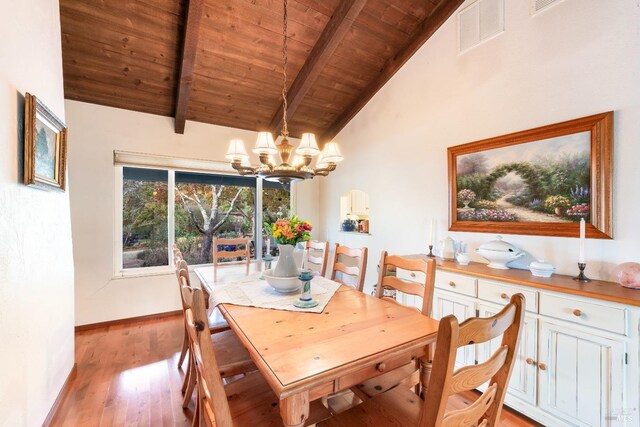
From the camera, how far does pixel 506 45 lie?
234 centimetres

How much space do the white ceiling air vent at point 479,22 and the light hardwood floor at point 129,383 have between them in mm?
2906

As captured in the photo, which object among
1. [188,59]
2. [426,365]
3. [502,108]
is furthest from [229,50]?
[426,365]

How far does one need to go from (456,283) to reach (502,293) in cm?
33

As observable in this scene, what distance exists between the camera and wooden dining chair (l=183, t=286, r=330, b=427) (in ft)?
2.91

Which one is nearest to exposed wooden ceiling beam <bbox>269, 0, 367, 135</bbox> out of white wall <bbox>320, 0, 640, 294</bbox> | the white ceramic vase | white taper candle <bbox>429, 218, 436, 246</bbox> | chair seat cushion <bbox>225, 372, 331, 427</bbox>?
white wall <bbox>320, 0, 640, 294</bbox>

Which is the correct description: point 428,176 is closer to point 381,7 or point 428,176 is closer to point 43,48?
point 381,7

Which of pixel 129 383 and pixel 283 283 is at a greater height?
pixel 283 283

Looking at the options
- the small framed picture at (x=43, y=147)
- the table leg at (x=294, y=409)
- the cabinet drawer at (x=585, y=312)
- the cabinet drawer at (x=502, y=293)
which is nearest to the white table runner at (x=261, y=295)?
the table leg at (x=294, y=409)

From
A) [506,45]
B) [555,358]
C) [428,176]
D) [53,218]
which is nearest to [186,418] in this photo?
[53,218]

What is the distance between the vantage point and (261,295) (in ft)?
5.94

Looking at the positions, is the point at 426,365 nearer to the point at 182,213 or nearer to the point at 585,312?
the point at 585,312

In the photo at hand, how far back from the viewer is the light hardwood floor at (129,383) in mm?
1803

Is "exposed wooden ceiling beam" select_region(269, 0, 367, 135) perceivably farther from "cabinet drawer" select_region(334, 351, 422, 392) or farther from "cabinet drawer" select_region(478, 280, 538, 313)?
"cabinet drawer" select_region(334, 351, 422, 392)

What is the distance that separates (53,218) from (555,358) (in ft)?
10.9
